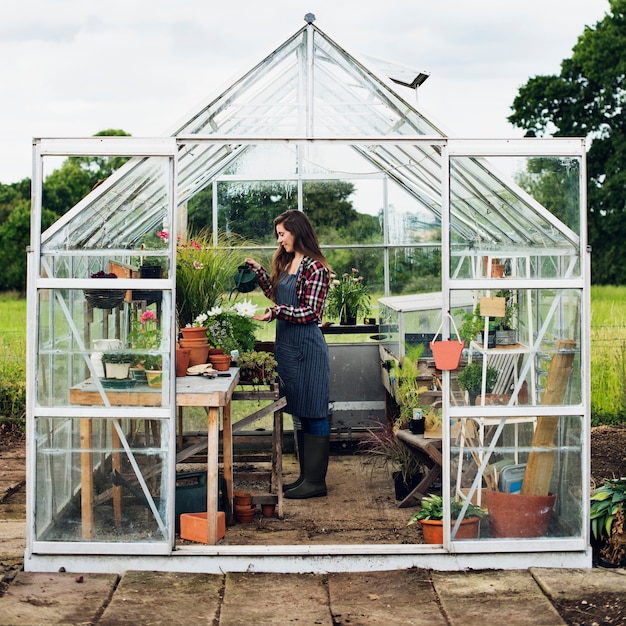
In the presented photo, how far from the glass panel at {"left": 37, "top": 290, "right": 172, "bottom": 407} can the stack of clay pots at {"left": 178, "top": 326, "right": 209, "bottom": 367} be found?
676 mm

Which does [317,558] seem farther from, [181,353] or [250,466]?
[250,466]

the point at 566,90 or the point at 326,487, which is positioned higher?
the point at 566,90

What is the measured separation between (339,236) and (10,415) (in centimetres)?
338

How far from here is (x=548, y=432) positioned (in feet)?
15.7

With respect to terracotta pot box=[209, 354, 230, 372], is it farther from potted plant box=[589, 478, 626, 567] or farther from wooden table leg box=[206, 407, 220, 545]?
potted plant box=[589, 478, 626, 567]

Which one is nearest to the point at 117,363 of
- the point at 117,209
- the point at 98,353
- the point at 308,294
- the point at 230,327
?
the point at 98,353

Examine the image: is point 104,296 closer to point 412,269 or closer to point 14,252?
point 412,269

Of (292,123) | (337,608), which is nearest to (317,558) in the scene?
(337,608)

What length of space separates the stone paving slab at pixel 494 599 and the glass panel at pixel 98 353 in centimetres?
162

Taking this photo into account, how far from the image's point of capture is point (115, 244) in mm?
5863

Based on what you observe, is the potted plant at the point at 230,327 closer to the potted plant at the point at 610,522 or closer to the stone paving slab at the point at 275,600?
the stone paving slab at the point at 275,600

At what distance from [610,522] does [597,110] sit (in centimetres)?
2198

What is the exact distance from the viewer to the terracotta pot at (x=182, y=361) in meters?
5.26

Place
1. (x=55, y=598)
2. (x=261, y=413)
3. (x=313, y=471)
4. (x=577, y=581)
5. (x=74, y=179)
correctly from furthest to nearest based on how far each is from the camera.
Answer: (x=74, y=179)
(x=313, y=471)
(x=261, y=413)
(x=577, y=581)
(x=55, y=598)
